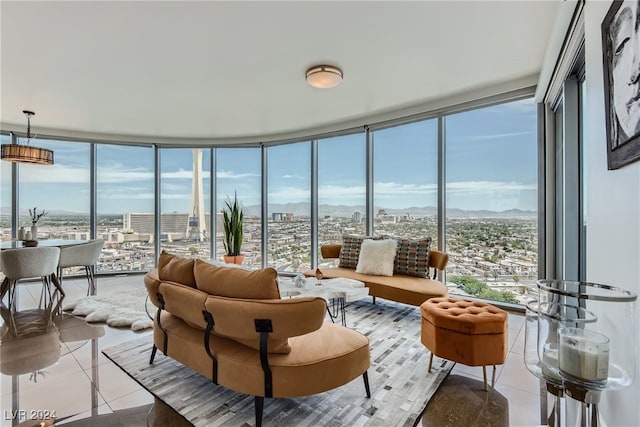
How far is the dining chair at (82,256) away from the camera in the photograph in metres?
4.45

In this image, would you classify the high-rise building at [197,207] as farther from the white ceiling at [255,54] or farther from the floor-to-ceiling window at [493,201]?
the floor-to-ceiling window at [493,201]

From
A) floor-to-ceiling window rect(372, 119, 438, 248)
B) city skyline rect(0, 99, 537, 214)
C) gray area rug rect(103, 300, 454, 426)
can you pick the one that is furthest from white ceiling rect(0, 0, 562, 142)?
gray area rug rect(103, 300, 454, 426)

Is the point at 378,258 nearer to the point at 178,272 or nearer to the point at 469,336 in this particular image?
the point at 469,336

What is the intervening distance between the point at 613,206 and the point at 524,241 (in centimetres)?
273

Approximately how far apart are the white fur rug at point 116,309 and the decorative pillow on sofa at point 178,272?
155 centimetres

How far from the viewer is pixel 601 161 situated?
1557mm

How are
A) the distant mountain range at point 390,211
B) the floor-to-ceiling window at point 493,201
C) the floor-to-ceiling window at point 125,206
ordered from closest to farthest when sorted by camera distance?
1. the floor-to-ceiling window at point 493,201
2. the distant mountain range at point 390,211
3. the floor-to-ceiling window at point 125,206

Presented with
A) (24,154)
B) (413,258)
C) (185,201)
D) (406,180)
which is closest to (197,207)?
(185,201)

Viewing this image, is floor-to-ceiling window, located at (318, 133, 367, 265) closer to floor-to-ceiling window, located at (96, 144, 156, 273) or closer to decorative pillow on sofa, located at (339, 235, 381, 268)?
decorative pillow on sofa, located at (339, 235, 381, 268)

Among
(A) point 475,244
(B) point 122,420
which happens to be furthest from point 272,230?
(B) point 122,420

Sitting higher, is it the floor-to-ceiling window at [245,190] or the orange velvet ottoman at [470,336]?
the floor-to-ceiling window at [245,190]

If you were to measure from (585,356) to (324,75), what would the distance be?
2.98m

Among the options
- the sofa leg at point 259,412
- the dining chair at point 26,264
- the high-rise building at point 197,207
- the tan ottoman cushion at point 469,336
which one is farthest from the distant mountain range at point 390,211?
the sofa leg at point 259,412

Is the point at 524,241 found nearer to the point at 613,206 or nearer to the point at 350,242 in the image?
the point at 350,242
